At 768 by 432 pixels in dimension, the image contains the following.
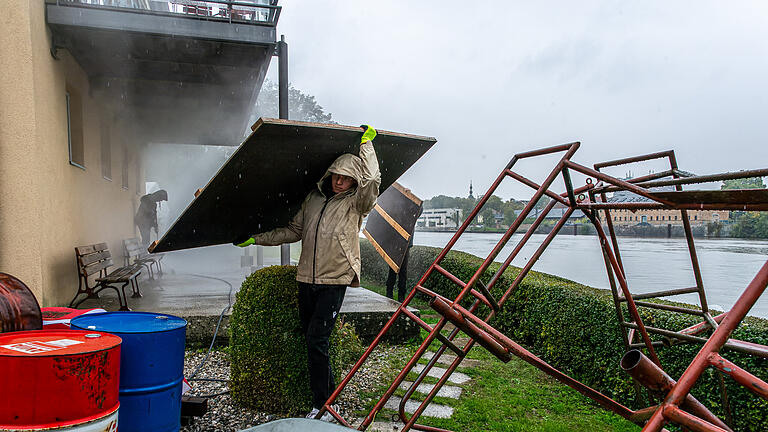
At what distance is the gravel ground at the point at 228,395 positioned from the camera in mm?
3373

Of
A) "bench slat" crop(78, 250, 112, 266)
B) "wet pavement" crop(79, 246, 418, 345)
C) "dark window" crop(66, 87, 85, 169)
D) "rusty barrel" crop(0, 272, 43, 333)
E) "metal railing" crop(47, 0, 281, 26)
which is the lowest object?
"wet pavement" crop(79, 246, 418, 345)

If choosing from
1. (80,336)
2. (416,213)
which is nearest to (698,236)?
(80,336)

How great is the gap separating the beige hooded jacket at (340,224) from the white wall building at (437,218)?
3518 mm

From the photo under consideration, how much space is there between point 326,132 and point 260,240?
1.11 metres

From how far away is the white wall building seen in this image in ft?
23.0

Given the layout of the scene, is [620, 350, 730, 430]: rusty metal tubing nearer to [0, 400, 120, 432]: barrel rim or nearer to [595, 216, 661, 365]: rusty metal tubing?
[595, 216, 661, 365]: rusty metal tubing

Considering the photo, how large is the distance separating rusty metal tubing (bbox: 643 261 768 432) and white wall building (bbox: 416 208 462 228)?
18.1 feet

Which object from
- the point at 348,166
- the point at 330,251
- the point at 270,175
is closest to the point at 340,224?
the point at 330,251

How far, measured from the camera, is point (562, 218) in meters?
2.13

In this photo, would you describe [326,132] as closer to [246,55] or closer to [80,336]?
[80,336]

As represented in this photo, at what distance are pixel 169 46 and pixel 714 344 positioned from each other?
23.6ft

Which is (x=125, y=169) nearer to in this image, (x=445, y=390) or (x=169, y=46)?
(x=169, y=46)

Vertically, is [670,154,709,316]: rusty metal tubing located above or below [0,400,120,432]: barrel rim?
above

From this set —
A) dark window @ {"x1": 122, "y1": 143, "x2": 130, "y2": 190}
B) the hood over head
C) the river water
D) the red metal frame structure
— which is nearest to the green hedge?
the river water
